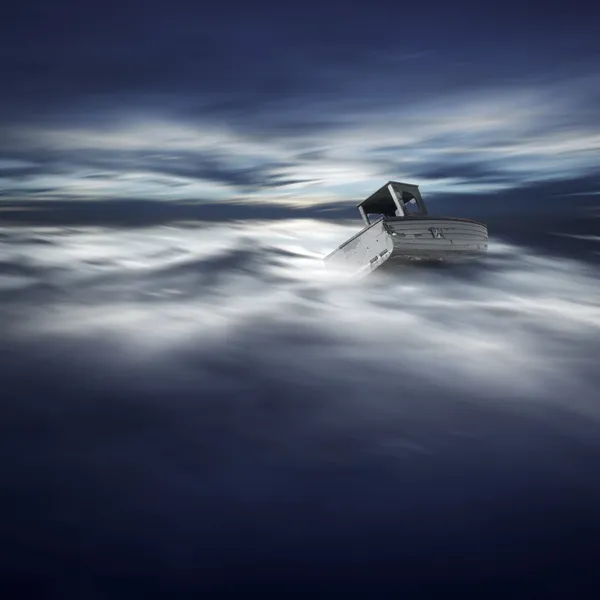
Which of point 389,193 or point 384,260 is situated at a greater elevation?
point 389,193

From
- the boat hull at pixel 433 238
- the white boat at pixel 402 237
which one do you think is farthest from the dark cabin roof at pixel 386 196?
the boat hull at pixel 433 238

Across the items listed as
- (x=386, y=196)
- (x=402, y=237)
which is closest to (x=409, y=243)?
(x=402, y=237)

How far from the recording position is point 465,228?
1259 inches

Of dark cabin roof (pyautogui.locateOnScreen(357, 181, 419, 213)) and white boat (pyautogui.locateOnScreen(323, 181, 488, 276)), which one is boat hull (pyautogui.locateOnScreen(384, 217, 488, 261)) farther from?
dark cabin roof (pyautogui.locateOnScreen(357, 181, 419, 213))

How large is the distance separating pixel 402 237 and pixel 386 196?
153 inches

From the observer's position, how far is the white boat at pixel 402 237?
3014cm

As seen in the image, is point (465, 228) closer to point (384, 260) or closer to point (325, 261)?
point (384, 260)

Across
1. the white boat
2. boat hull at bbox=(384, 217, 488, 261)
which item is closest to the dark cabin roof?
the white boat

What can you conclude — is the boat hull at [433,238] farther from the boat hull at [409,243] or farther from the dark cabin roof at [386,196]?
the dark cabin roof at [386,196]

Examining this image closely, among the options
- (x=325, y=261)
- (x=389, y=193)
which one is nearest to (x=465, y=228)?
(x=389, y=193)

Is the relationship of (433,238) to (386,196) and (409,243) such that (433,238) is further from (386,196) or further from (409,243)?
(386,196)

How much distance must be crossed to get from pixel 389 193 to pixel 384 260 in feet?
13.9

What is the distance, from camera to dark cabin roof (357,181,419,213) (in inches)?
1291

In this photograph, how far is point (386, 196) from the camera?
33.1 meters
